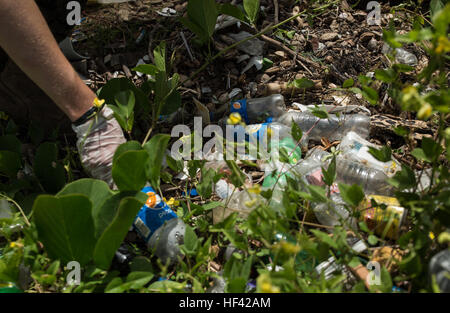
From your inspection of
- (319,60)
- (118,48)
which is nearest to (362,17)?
(319,60)

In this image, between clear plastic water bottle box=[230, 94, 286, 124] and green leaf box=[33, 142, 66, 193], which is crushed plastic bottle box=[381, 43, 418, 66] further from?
green leaf box=[33, 142, 66, 193]

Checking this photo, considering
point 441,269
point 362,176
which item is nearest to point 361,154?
point 362,176

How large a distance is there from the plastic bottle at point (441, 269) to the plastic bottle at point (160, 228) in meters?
0.71

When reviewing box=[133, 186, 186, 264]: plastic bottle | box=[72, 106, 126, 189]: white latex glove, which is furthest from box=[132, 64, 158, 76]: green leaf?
box=[133, 186, 186, 264]: plastic bottle

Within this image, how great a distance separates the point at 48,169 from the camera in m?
1.36

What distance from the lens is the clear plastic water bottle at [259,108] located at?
1.75 metres

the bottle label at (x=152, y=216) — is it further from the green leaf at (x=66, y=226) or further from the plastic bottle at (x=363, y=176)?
the plastic bottle at (x=363, y=176)

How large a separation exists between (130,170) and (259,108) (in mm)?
875

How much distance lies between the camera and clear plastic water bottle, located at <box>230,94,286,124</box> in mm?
1754

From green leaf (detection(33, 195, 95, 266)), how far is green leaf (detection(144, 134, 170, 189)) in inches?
7.9

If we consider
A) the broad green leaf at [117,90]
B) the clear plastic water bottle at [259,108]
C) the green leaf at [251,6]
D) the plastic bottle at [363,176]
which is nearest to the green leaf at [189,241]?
the plastic bottle at [363,176]

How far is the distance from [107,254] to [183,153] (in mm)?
538
